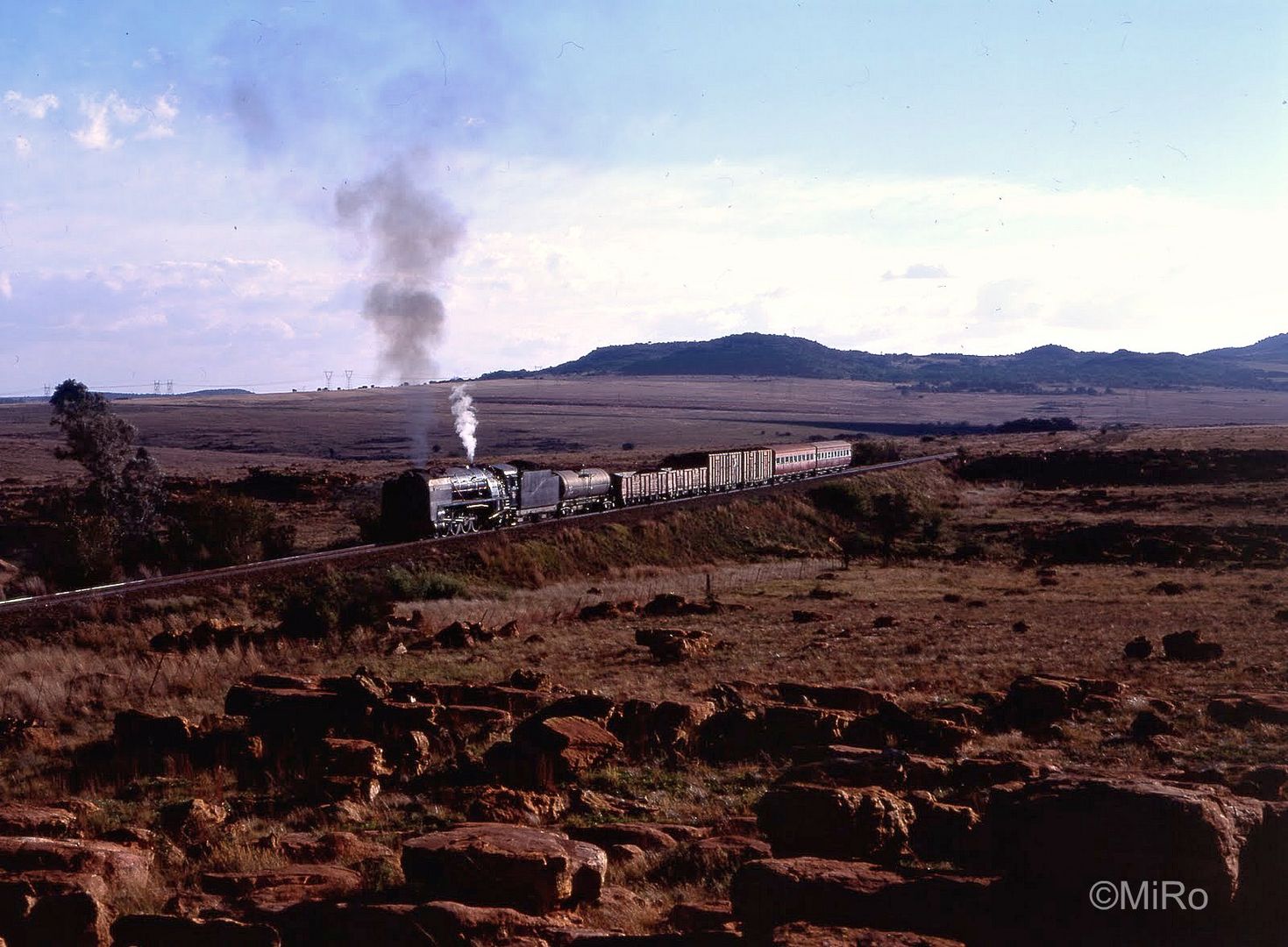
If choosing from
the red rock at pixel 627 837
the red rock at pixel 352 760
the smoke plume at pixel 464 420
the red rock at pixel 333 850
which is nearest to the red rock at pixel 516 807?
the red rock at pixel 627 837

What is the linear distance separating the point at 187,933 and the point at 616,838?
13.1ft

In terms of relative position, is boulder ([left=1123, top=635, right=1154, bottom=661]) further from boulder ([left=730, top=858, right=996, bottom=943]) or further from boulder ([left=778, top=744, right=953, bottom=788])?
boulder ([left=730, top=858, right=996, bottom=943])

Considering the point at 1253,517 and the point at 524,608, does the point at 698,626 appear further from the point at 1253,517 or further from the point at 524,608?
the point at 1253,517

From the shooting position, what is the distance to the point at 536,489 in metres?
48.6

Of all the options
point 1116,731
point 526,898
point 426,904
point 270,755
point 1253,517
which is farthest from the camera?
point 1253,517

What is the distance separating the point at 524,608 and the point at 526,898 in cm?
2311

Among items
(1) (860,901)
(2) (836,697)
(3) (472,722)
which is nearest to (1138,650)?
(2) (836,697)

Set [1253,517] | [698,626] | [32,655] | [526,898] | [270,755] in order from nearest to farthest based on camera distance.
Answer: [526,898] < [270,755] < [32,655] < [698,626] < [1253,517]

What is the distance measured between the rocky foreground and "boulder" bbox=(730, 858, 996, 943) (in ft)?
0.05

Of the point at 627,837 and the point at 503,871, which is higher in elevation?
the point at 503,871

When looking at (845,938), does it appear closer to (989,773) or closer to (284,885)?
(284,885)

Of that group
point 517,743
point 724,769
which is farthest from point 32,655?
point 724,769

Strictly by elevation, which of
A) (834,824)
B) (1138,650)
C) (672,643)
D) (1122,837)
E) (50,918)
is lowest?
(1138,650)

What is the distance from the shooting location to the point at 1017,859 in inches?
298
